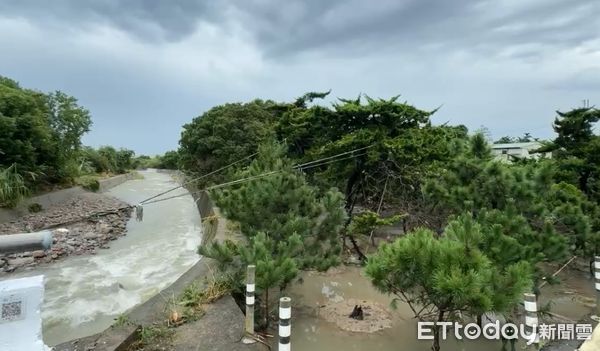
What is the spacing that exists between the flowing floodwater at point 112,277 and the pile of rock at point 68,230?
36 cm

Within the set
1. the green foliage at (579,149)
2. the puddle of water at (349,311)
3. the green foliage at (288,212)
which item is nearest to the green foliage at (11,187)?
the green foliage at (288,212)

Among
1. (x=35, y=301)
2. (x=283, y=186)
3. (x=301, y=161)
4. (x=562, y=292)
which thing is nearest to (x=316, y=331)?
(x=283, y=186)

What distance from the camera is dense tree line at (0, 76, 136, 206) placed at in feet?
38.3

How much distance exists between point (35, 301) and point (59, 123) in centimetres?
1540

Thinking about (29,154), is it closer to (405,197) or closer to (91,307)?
(91,307)

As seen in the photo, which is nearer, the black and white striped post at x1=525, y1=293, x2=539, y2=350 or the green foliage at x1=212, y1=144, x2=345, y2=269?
the black and white striped post at x1=525, y1=293, x2=539, y2=350

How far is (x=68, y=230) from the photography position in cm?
1151

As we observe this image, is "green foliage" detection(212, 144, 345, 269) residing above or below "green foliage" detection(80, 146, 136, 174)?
below

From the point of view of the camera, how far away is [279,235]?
5.20m

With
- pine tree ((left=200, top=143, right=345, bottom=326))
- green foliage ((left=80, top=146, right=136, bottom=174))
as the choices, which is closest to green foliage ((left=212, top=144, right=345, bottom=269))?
pine tree ((left=200, top=143, right=345, bottom=326))

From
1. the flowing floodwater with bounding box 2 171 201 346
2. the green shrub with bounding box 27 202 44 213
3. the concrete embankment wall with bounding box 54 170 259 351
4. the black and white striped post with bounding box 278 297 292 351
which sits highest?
the green shrub with bounding box 27 202 44 213

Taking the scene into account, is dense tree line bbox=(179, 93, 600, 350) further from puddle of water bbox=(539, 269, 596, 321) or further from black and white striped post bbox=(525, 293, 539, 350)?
puddle of water bbox=(539, 269, 596, 321)

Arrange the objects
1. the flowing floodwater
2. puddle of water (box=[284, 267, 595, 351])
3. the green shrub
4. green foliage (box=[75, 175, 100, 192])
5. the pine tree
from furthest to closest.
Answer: green foliage (box=[75, 175, 100, 192])
the green shrub
the flowing floodwater
puddle of water (box=[284, 267, 595, 351])
the pine tree

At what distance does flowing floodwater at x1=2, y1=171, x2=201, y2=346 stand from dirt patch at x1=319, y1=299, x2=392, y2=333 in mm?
3460
